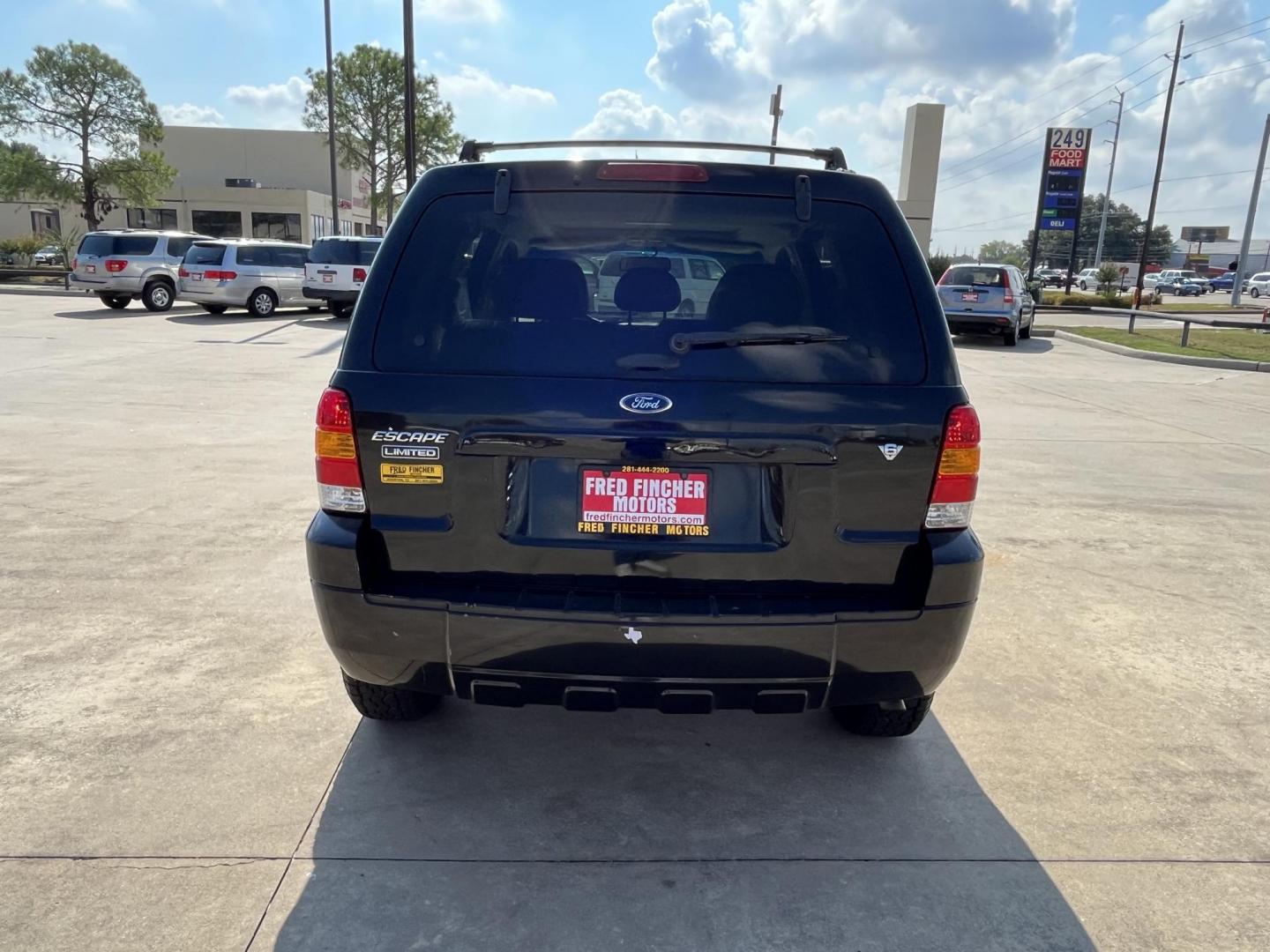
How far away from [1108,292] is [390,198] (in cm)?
3719

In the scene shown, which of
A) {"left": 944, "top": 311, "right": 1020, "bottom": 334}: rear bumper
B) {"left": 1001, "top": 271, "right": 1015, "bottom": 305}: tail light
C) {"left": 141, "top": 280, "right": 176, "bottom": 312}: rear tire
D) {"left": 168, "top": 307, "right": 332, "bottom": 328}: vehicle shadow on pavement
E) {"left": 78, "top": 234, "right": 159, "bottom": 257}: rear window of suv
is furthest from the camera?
{"left": 141, "top": 280, "right": 176, "bottom": 312}: rear tire

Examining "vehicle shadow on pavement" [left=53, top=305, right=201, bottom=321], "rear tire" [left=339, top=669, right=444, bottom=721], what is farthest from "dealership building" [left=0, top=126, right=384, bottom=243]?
"rear tire" [left=339, top=669, right=444, bottom=721]

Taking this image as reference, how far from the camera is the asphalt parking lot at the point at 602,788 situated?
2.52 meters

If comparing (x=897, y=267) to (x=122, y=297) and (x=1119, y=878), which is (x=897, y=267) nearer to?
(x=1119, y=878)

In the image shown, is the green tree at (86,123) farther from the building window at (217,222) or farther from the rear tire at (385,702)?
the rear tire at (385,702)

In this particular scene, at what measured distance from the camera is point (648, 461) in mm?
2607

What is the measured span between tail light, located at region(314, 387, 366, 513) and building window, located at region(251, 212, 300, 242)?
59.3 meters

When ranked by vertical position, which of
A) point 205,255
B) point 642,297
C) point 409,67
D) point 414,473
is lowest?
point 414,473

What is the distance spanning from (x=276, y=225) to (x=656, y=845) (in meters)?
61.1

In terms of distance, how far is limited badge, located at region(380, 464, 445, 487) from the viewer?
2658 mm

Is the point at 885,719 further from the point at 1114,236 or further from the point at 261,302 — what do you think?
the point at 1114,236

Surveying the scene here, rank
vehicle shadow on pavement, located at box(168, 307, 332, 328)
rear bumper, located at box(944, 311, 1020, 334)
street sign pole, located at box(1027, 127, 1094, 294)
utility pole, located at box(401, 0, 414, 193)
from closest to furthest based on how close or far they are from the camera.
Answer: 1. utility pole, located at box(401, 0, 414, 193)
2. rear bumper, located at box(944, 311, 1020, 334)
3. vehicle shadow on pavement, located at box(168, 307, 332, 328)
4. street sign pole, located at box(1027, 127, 1094, 294)

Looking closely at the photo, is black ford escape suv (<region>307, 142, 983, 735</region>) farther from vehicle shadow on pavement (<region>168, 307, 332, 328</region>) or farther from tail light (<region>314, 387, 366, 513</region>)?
vehicle shadow on pavement (<region>168, 307, 332, 328</region>)

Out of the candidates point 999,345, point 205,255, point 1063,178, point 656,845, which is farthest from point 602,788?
point 1063,178
